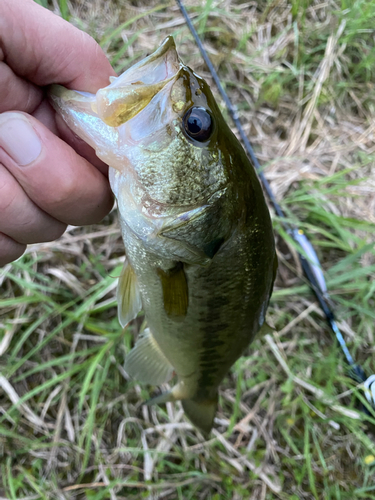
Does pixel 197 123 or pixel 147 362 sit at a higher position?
pixel 197 123

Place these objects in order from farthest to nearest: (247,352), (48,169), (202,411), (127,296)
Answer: (247,352) < (202,411) < (127,296) < (48,169)

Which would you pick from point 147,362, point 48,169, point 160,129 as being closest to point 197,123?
point 160,129

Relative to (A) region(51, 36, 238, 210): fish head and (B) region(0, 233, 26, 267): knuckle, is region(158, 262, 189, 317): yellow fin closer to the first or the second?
(A) region(51, 36, 238, 210): fish head

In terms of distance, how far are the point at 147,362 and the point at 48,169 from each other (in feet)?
3.35

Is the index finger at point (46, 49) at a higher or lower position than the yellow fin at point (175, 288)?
higher

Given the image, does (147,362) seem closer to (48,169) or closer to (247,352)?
(247,352)

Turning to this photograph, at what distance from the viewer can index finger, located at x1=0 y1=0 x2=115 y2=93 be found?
103 cm

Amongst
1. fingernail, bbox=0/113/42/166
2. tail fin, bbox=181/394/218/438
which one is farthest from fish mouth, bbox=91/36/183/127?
tail fin, bbox=181/394/218/438

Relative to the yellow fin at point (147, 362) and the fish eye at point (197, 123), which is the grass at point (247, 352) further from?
the fish eye at point (197, 123)

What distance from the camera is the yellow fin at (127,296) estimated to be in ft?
4.32

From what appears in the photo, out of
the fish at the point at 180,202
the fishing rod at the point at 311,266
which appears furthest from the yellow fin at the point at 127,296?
the fishing rod at the point at 311,266

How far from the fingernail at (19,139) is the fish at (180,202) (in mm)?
122

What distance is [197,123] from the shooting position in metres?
1.00

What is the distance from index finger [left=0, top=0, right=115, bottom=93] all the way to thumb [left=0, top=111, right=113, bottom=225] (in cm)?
21
